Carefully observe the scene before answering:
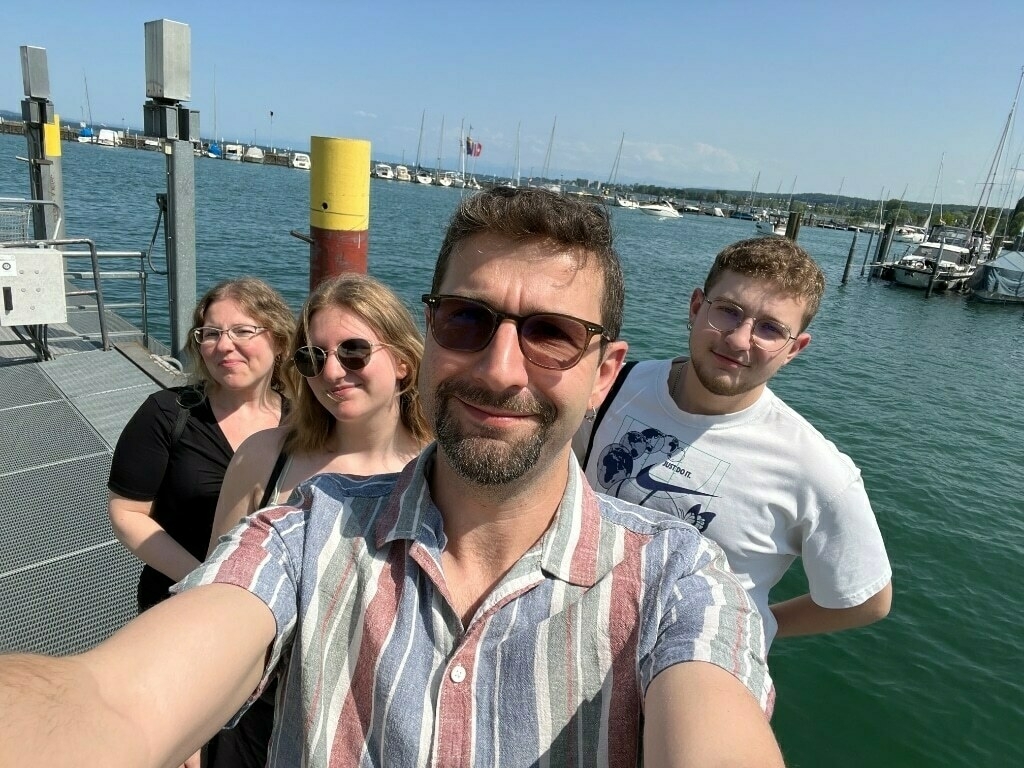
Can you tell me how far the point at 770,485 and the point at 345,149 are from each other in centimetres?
362

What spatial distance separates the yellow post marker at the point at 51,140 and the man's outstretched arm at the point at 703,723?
36.4ft

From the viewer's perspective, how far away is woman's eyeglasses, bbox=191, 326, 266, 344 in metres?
2.57

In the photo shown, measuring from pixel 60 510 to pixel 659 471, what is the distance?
4.10 metres

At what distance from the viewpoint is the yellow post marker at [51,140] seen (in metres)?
8.83

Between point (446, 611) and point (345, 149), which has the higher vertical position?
point (345, 149)

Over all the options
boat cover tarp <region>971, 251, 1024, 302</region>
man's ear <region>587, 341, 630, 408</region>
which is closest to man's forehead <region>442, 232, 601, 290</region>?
man's ear <region>587, 341, 630, 408</region>

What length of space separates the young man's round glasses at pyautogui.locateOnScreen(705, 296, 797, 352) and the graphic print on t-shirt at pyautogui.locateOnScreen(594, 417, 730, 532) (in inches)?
17.7

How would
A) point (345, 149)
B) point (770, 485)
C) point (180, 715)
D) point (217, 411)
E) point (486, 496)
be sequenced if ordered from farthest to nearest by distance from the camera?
point (345, 149), point (217, 411), point (770, 485), point (486, 496), point (180, 715)

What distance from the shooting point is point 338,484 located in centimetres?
157

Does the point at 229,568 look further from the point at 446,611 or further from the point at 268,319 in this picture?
the point at 268,319

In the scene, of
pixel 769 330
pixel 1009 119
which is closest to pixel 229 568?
pixel 769 330

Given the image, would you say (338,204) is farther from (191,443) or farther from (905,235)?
(905,235)

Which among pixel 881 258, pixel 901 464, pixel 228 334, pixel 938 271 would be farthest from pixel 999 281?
pixel 228 334

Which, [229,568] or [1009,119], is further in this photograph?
[1009,119]
